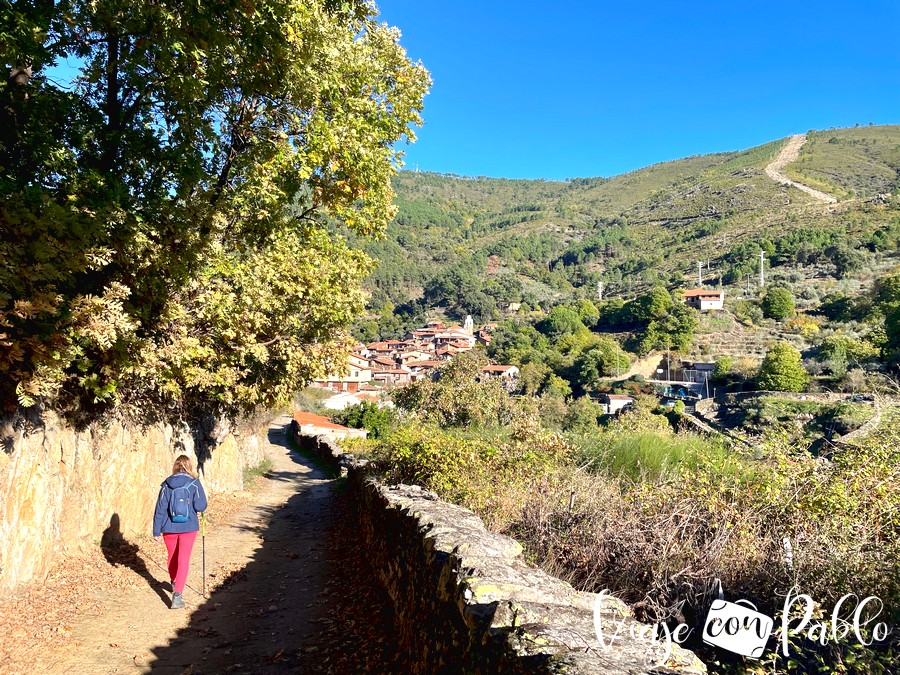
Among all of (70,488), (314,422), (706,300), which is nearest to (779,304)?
(706,300)

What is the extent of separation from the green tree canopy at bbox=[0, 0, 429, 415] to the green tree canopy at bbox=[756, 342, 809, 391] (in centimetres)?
5119

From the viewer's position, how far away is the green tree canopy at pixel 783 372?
47750 mm

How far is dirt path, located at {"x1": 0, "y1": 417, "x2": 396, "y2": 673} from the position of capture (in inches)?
186

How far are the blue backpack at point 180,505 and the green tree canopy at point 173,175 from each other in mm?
1425

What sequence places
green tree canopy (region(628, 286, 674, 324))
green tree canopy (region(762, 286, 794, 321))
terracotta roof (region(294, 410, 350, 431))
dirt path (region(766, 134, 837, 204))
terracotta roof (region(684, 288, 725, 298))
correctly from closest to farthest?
1. terracotta roof (region(294, 410, 350, 431))
2. green tree canopy (region(762, 286, 794, 321))
3. terracotta roof (region(684, 288, 725, 298))
4. green tree canopy (region(628, 286, 674, 324))
5. dirt path (region(766, 134, 837, 204))

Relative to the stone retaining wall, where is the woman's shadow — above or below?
below

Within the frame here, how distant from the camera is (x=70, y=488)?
660 cm

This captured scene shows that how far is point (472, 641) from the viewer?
8.71ft

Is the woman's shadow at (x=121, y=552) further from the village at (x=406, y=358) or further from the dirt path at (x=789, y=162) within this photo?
the dirt path at (x=789, y=162)

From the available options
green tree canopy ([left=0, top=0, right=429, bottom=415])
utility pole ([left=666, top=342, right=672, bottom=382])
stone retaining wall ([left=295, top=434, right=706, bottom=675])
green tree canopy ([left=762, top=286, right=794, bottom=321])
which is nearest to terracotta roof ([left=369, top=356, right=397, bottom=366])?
utility pole ([left=666, top=342, right=672, bottom=382])

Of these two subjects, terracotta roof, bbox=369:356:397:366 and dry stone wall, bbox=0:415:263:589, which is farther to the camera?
terracotta roof, bbox=369:356:397:366

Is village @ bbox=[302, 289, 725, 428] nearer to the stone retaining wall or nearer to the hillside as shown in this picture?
the hillside

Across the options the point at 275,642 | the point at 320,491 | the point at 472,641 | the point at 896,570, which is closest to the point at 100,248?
the point at 275,642

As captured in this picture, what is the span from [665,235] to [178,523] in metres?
147
